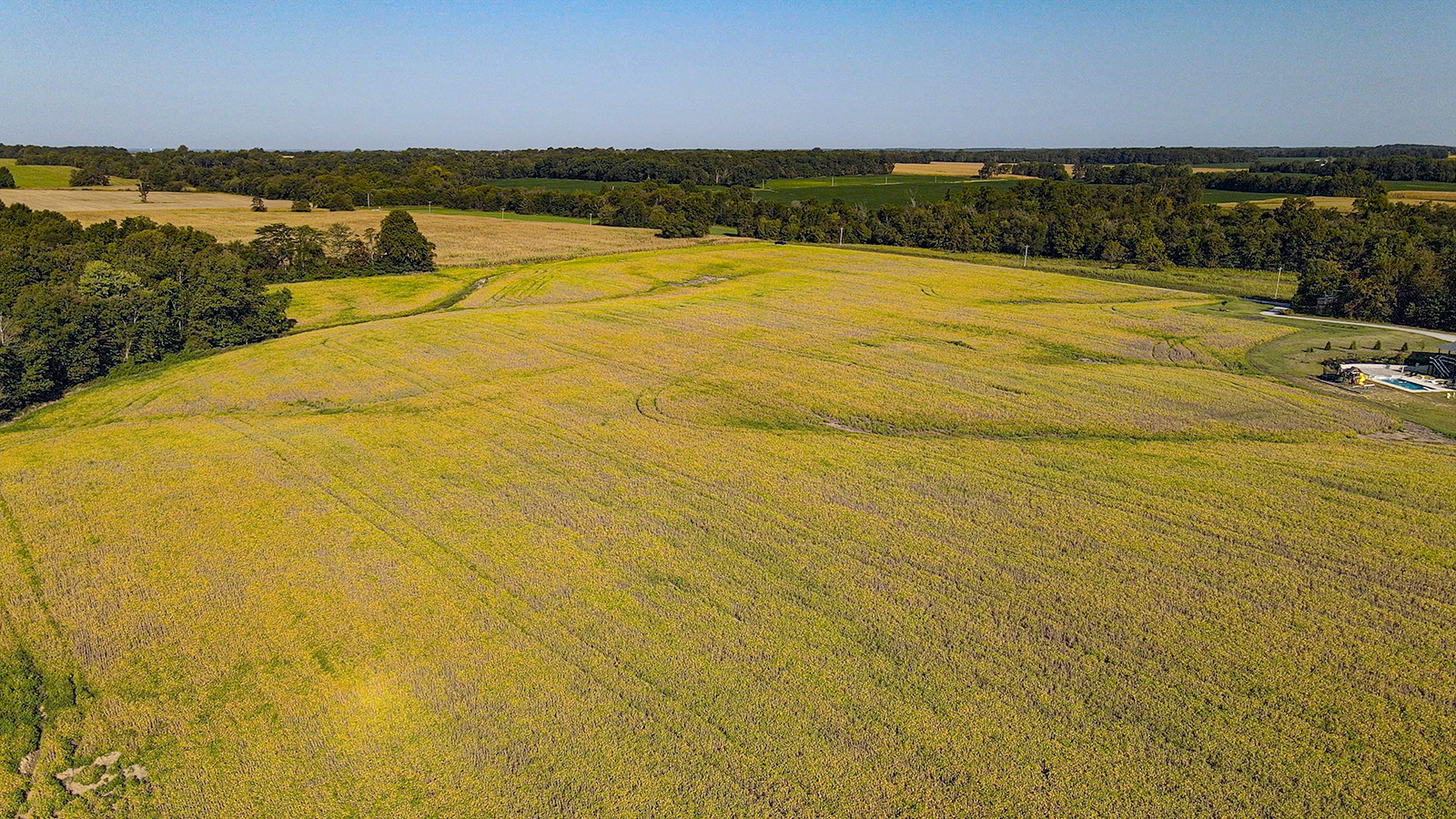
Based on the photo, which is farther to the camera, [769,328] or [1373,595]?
[769,328]

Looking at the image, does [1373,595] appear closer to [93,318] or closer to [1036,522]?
[1036,522]

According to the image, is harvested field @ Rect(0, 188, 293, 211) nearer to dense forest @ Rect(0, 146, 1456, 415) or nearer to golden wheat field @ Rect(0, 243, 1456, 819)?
dense forest @ Rect(0, 146, 1456, 415)

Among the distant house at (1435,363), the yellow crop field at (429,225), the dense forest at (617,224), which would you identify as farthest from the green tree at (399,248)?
the distant house at (1435,363)

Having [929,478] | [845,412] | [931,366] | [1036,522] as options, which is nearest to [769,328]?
[931,366]

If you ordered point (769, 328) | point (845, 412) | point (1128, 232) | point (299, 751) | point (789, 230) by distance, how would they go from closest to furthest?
point (299, 751), point (845, 412), point (769, 328), point (1128, 232), point (789, 230)

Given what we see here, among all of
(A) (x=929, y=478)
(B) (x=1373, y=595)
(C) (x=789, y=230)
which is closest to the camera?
(B) (x=1373, y=595)

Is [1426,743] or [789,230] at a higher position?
[789,230]

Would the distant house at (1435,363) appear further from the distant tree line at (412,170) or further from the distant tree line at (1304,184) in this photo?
the distant tree line at (412,170)
